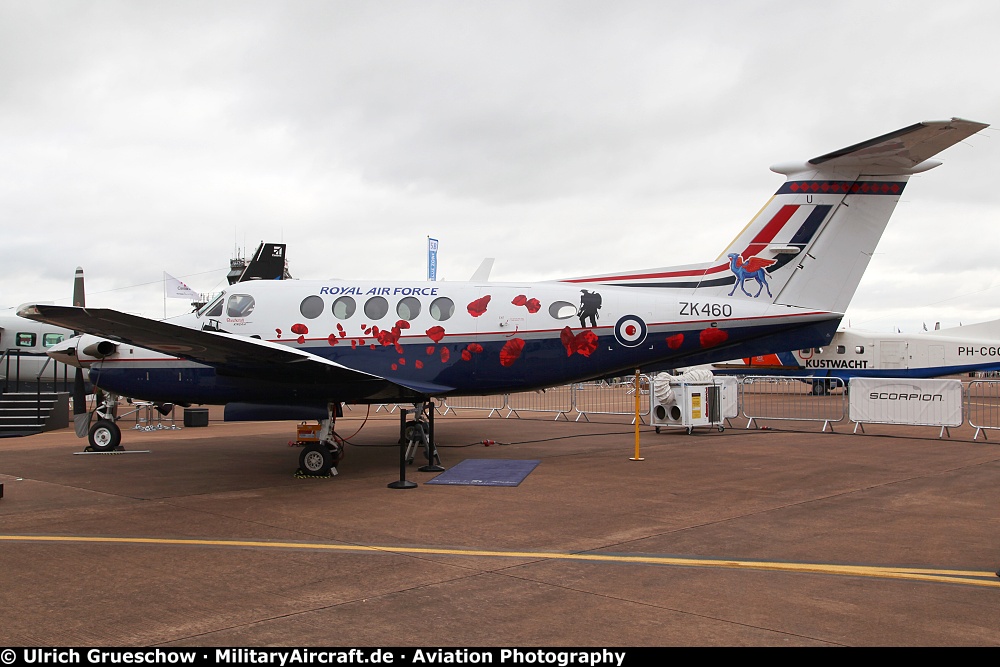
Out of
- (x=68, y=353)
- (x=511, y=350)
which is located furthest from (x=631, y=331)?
(x=68, y=353)

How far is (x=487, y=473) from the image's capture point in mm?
11625

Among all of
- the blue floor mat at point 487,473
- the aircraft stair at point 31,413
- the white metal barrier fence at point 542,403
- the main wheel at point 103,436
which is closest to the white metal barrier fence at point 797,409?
the white metal barrier fence at point 542,403

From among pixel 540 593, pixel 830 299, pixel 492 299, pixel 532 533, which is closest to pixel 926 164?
pixel 830 299

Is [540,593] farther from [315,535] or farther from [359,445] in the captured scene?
[359,445]

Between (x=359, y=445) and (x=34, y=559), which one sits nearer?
(x=34, y=559)

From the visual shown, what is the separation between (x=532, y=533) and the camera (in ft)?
24.6

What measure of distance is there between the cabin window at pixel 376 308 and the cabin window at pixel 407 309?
0.22m

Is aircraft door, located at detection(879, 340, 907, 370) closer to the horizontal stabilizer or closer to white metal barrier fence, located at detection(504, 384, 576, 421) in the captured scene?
white metal barrier fence, located at detection(504, 384, 576, 421)

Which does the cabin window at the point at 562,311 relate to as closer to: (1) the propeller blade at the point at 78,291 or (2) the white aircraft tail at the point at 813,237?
(2) the white aircraft tail at the point at 813,237

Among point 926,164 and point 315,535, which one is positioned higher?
point 926,164

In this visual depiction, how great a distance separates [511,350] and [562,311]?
3.58 feet

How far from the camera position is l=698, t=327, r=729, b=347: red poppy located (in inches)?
480

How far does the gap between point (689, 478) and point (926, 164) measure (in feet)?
21.0
